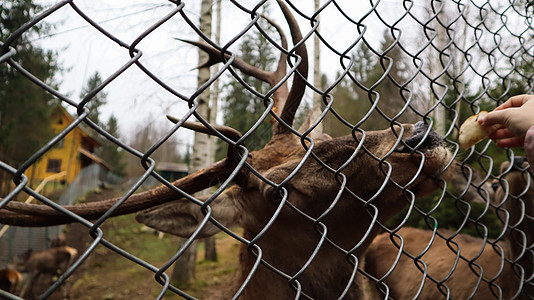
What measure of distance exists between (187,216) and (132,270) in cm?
933

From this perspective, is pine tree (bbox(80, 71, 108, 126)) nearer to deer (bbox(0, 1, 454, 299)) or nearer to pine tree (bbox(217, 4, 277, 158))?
deer (bbox(0, 1, 454, 299))

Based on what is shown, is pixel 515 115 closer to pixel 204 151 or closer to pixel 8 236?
pixel 204 151

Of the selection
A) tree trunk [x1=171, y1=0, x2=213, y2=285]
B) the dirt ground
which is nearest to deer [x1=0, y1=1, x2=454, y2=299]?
the dirt ground

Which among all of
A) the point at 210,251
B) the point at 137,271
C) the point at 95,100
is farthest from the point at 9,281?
the point at 95,100

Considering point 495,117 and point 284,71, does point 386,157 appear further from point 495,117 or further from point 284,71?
point 284,71

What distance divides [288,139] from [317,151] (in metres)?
0.56

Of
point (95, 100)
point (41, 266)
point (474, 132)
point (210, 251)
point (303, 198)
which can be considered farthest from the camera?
point (95, 100)

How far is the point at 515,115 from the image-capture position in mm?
1610

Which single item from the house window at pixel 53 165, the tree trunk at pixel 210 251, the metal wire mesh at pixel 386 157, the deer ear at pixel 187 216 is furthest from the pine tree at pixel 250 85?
the house window at pixel 53 165

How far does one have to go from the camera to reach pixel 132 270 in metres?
10.6

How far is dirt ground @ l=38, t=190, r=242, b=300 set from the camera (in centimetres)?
848

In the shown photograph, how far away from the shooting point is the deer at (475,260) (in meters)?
3.38

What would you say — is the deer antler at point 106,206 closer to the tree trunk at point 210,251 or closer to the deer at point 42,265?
the tree trunk at point 210,251

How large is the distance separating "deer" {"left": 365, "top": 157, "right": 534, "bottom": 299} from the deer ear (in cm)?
139
